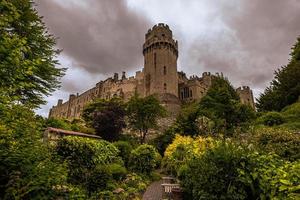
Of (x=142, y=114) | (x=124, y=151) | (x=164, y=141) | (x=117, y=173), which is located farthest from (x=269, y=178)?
(x=142, y=114)

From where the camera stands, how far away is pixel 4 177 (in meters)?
4.01

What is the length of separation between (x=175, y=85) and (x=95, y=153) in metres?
37.2

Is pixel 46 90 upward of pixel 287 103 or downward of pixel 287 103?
downward

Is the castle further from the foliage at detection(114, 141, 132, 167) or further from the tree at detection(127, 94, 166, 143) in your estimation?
the foliage at detection(114, 141, 132, 167)

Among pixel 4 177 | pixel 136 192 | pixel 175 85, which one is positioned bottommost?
pixel 136 192

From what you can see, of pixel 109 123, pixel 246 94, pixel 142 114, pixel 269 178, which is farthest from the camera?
pixel 246 94

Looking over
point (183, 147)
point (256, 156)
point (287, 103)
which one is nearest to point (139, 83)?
point (287, 103)

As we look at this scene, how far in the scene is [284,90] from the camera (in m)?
24.9

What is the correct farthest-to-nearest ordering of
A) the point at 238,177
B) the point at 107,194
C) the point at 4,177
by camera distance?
1. the point at 107,194
2. the point at 238,177
3. the point at 4,177

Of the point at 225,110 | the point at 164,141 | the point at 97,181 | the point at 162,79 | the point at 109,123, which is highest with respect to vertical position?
the point at 162,79

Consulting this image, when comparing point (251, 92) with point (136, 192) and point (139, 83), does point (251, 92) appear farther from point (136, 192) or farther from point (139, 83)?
point (136, 192)

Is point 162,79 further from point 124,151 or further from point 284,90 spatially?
point 124,151

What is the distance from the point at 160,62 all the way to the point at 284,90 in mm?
27479

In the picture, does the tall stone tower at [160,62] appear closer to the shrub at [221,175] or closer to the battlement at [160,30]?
the battlement at [160,30]
